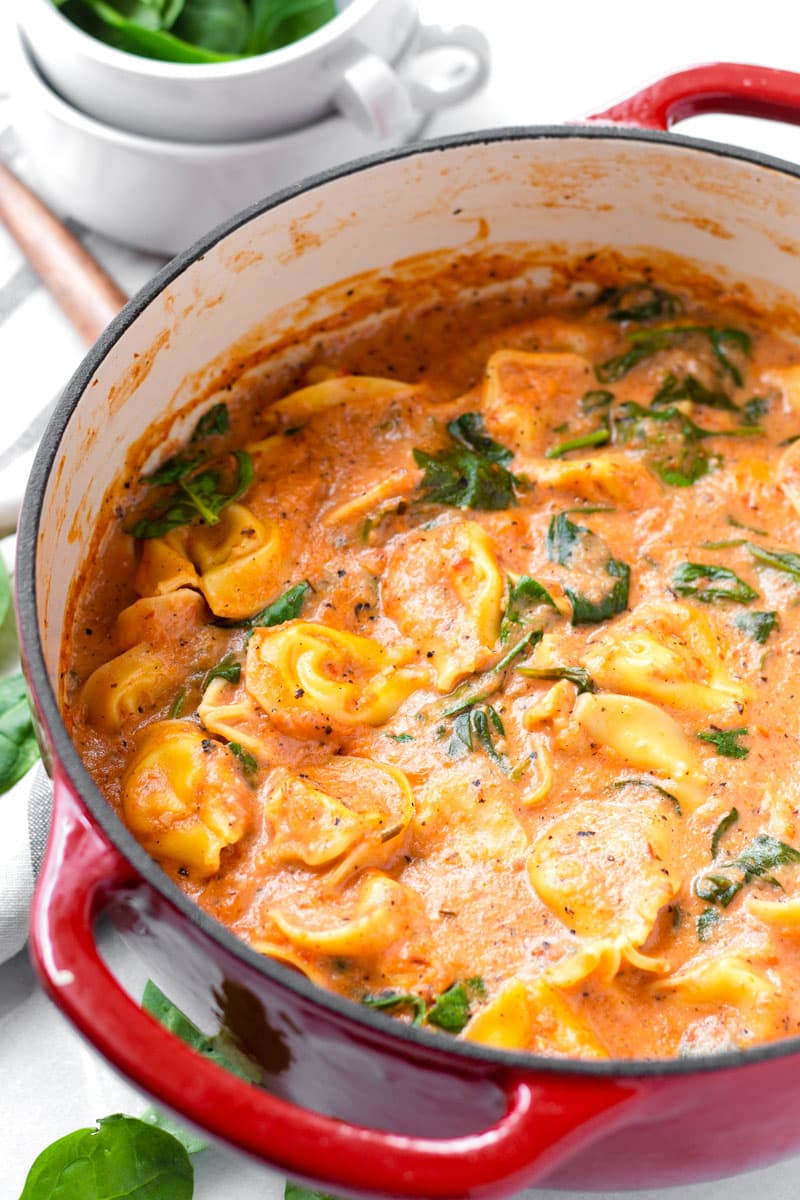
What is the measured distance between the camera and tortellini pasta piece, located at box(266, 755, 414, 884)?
2410 mm

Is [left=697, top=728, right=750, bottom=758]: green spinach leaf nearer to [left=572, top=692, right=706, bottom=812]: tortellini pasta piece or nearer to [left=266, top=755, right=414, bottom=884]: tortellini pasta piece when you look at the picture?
[left=572, top=692, right=706, bottom=812]: tortellini pasta piece

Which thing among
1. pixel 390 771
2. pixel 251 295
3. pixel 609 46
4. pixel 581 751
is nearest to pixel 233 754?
pixel 390 771

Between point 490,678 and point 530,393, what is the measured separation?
28.9 inches

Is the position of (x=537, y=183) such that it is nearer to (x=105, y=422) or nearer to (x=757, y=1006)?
(x=105, y=422)

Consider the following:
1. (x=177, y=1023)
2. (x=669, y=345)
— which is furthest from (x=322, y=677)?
(x=669, y=345)

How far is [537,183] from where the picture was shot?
120 inches

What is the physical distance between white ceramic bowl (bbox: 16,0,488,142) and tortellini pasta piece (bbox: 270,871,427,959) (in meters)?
1.97

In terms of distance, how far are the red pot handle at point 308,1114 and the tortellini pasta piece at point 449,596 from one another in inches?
38.9

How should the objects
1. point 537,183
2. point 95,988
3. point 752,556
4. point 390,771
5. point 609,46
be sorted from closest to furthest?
Answer: point 95,988
point 390,771
point 752,556
point 537,183
point 609,46

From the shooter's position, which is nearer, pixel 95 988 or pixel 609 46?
pixel 95 988

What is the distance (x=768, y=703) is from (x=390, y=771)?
2.44 ft

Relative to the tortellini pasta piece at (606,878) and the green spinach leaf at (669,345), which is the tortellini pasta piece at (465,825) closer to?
the tortellini pasta piece at (606,878)

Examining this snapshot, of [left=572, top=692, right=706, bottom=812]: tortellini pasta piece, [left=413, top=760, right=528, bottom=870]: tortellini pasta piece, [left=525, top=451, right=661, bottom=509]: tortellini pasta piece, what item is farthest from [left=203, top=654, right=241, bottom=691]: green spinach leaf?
[left=525, top=451, right=661, bottom=509]: tortellini pasta piece

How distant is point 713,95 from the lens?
293cm
